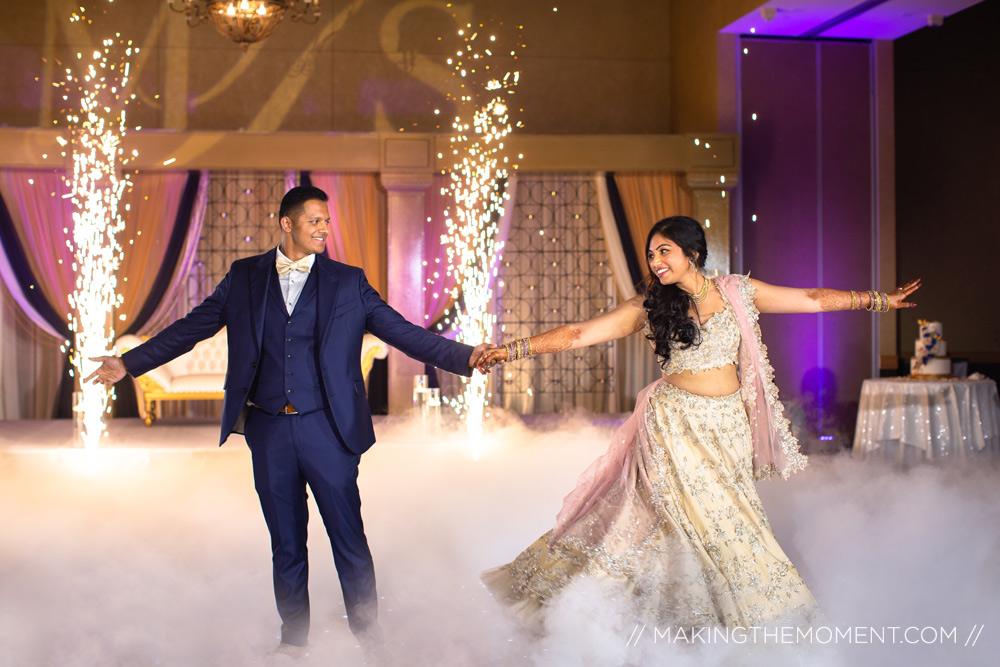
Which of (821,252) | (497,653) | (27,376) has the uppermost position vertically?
(821,252)

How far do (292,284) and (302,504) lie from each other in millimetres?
676

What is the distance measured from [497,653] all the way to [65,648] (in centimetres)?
139

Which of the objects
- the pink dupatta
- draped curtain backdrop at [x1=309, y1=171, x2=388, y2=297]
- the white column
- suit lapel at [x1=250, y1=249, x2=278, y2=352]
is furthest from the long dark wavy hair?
draped curtain backdrop at [x1=309, y1=171, x2=388, y2=297]

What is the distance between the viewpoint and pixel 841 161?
809cm

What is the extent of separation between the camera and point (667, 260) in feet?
10.0

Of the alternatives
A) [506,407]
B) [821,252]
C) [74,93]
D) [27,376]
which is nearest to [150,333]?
[27,376]

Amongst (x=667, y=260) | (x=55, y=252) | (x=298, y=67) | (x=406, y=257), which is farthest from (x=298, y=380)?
(x=298, y=67)

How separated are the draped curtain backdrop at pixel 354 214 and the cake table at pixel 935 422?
13.9 ft

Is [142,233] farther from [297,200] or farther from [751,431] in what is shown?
[751,431]

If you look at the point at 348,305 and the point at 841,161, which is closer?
the point at 348,305

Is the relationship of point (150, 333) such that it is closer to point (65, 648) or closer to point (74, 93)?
point (74, 93)

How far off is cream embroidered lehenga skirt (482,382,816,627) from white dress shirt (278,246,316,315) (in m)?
1.24

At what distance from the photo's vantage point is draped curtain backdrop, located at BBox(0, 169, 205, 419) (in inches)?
305

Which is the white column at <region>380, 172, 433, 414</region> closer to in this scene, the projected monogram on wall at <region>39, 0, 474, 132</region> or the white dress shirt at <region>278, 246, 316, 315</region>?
the projected monogram on wall at <region>39, 0, 474, 132</region>
